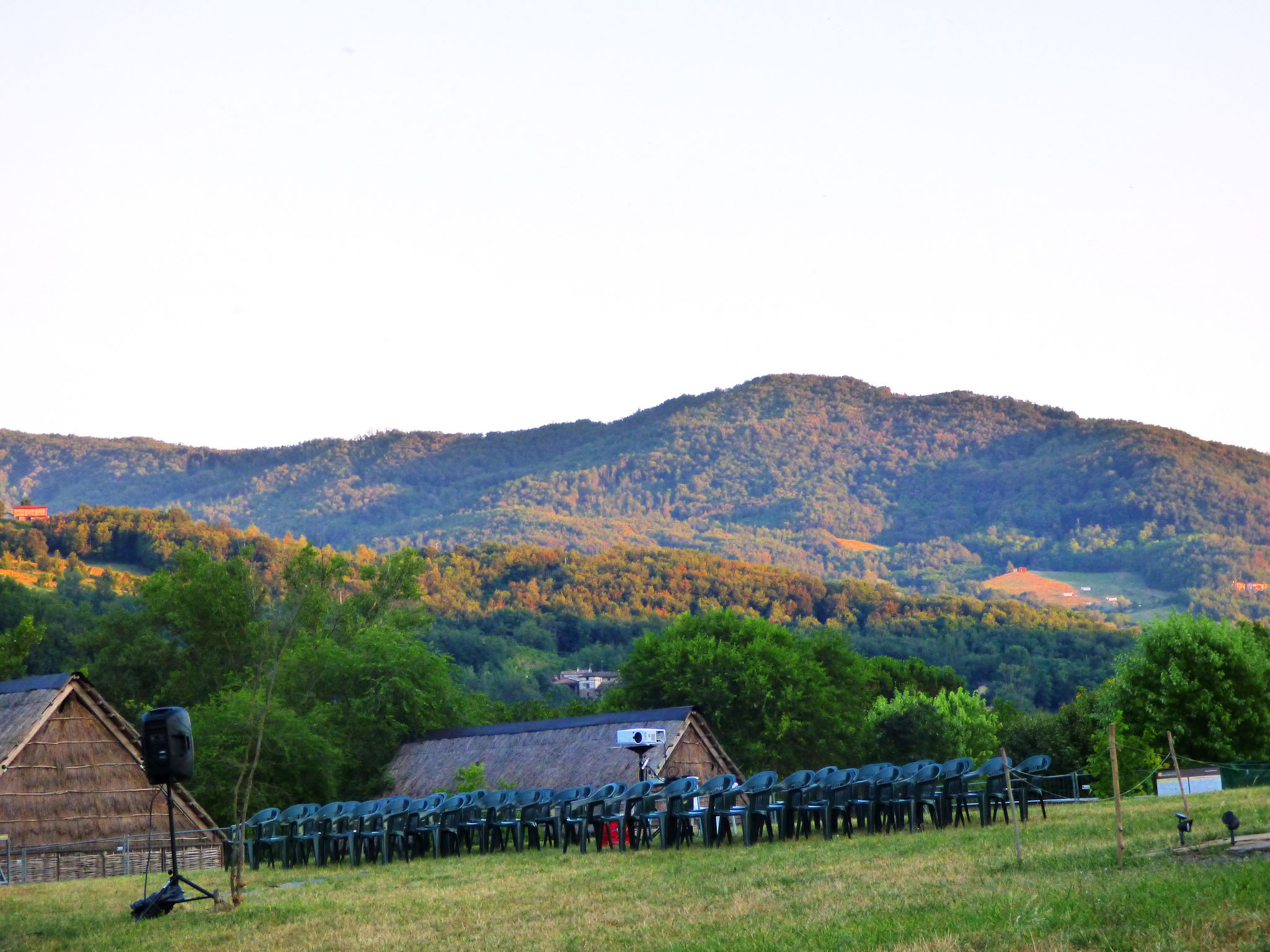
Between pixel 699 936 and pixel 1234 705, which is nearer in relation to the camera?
pixel 699 936

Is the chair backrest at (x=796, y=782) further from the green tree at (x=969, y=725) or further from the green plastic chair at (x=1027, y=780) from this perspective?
the green tree at (x=969, y=725)

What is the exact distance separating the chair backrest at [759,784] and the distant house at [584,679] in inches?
3825

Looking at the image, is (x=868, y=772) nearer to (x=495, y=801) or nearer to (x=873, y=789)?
(x=873, y=789)

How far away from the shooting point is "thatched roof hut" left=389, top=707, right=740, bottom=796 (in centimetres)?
3738

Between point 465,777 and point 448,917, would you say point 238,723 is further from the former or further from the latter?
point 448,917

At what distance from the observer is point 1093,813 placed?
20578mm

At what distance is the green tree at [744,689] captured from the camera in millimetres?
58844

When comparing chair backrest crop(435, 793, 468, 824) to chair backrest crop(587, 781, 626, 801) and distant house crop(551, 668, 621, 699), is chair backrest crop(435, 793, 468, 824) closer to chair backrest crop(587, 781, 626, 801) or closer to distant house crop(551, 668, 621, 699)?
chair backrest crop(587, 781, 626, 801)

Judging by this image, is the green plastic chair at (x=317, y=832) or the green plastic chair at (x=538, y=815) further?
the green plastic chair at (x=317, y=832)

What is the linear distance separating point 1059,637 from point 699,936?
5439 inches

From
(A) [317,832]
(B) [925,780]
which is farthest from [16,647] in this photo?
(B) [925,780]

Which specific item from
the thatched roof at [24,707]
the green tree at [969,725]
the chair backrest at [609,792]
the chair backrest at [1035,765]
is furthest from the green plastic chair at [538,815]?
the green tree at [969,725]

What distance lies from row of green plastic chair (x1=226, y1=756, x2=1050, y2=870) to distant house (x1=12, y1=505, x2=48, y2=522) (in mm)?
138984

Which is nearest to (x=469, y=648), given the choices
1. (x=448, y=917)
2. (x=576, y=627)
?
(x=576, y=627)
